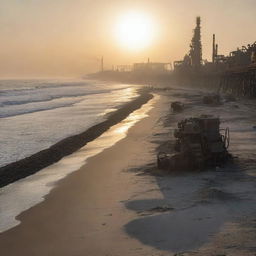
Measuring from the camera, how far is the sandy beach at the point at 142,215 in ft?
26.0

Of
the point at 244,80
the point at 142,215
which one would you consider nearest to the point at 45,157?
the point at 142,215

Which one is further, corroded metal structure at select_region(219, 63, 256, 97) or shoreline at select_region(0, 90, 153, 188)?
corroded metal structure at select_region(219, 63, 256, 97)

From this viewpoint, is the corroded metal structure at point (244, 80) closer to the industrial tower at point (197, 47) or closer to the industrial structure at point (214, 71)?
the industrial structure at point (214, 71)

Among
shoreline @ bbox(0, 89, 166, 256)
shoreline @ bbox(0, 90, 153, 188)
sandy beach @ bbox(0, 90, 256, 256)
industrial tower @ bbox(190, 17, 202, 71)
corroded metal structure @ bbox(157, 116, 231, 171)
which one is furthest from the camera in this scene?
industrial tower @ bbox(190, 17, 202, 71)

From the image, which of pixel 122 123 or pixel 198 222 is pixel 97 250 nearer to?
pixel 198 222

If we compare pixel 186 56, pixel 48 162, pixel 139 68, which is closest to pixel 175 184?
pixel 48 162

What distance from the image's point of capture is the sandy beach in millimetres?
7914

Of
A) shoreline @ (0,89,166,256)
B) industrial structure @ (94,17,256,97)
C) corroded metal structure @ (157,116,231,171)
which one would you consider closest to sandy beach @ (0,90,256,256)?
shoreline @ (0,89,166,256)

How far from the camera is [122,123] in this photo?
29.9 meters

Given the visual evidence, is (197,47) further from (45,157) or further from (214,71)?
(45,157)

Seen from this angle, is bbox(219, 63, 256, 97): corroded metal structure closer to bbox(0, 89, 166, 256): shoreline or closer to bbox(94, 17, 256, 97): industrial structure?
bbox(94, 17, 256, 97): industrial structure

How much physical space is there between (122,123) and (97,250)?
875 inches

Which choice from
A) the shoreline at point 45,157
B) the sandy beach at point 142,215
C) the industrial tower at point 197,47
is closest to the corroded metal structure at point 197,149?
the sandy beach at point 142,215

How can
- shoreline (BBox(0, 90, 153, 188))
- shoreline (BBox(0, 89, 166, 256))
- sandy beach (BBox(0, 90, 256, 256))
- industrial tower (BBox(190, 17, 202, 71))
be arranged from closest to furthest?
sandy beach (BBox(0, 90, 256, 256)) < shoreline (BBox(0, 89, 166, 256)) < shoreline (BBox(0, 90, 153, 188)) < industrial tower (BBox(190, 17, 202, 71))
